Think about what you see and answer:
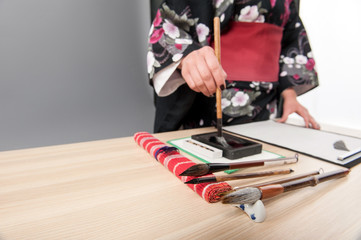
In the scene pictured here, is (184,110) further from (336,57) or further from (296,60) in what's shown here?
(336,57)

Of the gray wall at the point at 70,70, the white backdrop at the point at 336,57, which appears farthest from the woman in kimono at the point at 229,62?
the white backdrop at the point at 336,57

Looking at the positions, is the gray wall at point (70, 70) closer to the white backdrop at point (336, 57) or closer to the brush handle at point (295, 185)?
the brush handle at point (295, 185)

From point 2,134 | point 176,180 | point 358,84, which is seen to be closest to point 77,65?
point 2,134

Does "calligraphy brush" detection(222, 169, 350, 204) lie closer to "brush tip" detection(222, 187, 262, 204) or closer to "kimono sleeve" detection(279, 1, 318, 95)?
"brush tip" detection(222, 187, 262, 204)

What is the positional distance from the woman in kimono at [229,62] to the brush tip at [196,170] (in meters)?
0.25

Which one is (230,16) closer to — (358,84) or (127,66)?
(127,66)

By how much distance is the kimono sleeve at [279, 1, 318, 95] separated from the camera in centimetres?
90

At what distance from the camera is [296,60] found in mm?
934

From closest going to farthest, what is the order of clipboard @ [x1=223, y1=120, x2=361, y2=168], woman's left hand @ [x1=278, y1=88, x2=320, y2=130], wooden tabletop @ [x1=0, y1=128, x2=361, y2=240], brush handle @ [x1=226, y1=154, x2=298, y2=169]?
wooden tabletop @ [x1=0, y1=128, x2=361, y2=240]
brush handle @ [x1=226, y1=154, x2=298, y2=169]
clipboard @ [x1=223, y1=120, x2=361, y2=168]
woman's left hand @ [x1=278, y1=88, x2=320, y2=130]

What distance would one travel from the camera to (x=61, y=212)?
272mm

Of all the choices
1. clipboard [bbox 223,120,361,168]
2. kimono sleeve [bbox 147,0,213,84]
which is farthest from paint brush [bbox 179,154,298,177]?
Answer: kimono sleeve [bbox 147,0,213,84]

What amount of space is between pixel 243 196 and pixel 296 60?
859 millimetres

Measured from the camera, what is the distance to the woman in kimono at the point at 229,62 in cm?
60

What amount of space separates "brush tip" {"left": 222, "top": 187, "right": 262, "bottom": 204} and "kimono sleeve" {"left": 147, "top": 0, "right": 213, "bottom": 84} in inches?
16.1
